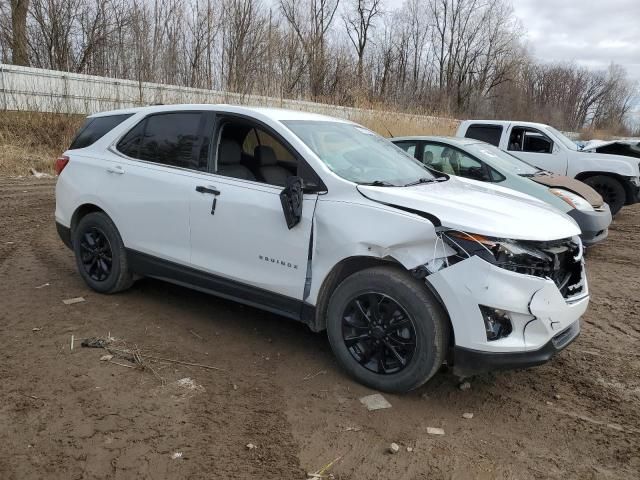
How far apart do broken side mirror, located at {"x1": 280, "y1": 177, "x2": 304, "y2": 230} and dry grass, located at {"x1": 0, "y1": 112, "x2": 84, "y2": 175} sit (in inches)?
534

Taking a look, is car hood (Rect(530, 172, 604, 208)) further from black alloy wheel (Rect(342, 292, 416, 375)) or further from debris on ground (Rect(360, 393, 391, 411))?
debris on ground (Rect(360, 393, 391, 411))

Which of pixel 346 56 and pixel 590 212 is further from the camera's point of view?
pixel 346 56

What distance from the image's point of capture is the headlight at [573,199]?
704cm

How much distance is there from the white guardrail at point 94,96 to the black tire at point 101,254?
13.0 meters

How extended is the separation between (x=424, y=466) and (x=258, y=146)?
2.74 meters

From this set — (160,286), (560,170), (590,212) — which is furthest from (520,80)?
(160,286)

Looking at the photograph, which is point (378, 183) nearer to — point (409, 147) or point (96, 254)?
point (96, 254)

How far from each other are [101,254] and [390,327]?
305 centimetres

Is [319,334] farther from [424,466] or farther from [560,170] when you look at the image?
[560,170]

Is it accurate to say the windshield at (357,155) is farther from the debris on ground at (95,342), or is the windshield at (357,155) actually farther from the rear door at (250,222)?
the debris on ground at (95,342)

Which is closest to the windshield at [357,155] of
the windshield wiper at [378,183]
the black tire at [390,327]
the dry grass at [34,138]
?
the windshield wiper at [378,183]

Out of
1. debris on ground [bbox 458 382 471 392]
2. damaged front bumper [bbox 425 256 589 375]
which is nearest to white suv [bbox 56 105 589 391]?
damaged front bumper [bbox 425 256 589 375]

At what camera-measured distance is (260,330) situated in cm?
445

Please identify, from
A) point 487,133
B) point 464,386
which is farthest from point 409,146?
point 464,386
